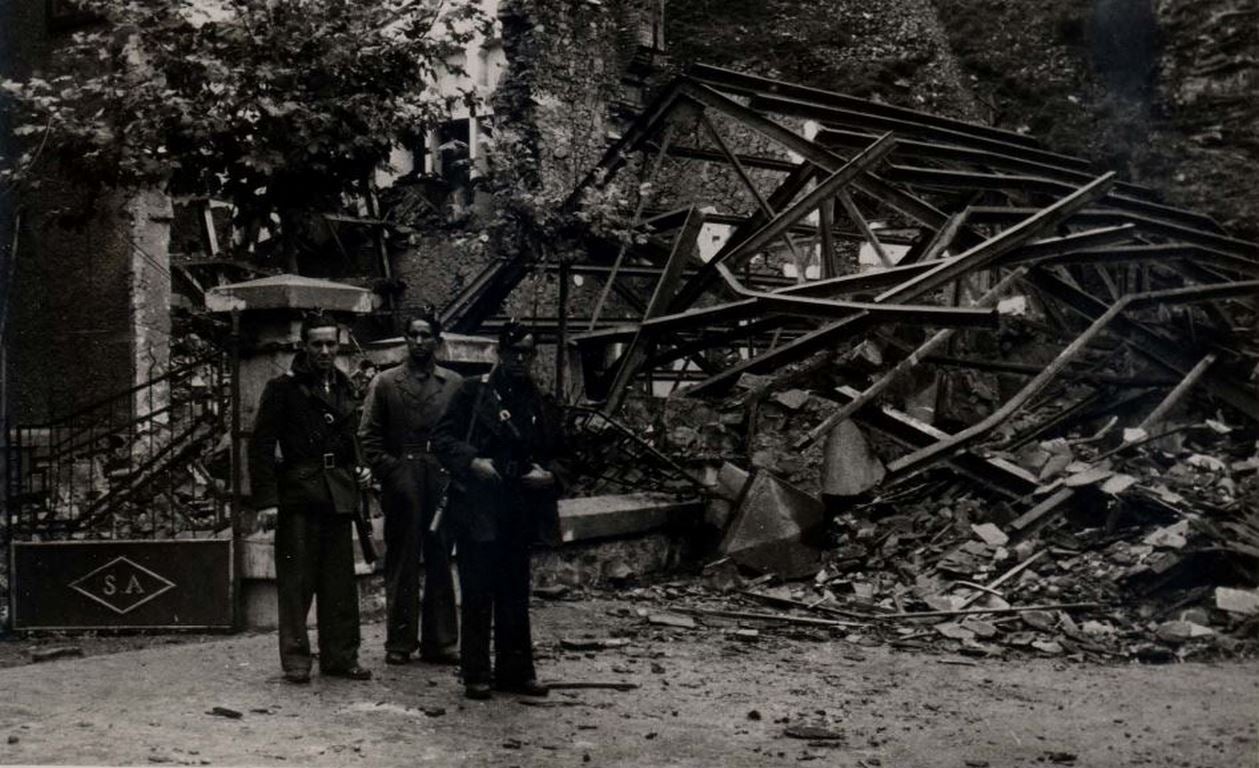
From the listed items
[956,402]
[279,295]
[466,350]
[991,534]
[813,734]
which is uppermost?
[279,295]

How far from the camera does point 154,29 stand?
29.1 ft

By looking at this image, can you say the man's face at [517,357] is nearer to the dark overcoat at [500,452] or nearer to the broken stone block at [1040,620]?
the dark overcoat at [500,452]

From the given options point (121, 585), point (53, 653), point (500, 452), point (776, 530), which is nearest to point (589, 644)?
point (500, 452)

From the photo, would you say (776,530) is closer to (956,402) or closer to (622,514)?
(622,514)

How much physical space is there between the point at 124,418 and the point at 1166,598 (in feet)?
27.9

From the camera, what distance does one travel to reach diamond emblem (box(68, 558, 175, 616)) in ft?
23.5

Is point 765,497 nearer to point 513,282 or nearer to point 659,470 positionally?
point 659,470

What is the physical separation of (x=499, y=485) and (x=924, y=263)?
4051 millimetres

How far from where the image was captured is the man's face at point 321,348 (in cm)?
564

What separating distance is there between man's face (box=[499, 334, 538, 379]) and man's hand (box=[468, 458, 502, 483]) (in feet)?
1.36

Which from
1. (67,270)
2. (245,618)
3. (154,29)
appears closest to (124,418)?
(67,270)

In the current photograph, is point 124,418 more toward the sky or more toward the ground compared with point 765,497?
more toward the sky

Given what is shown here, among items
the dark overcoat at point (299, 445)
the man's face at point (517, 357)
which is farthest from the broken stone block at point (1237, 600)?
the dark overcoat at point (299, 445)

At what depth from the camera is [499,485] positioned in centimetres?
544
